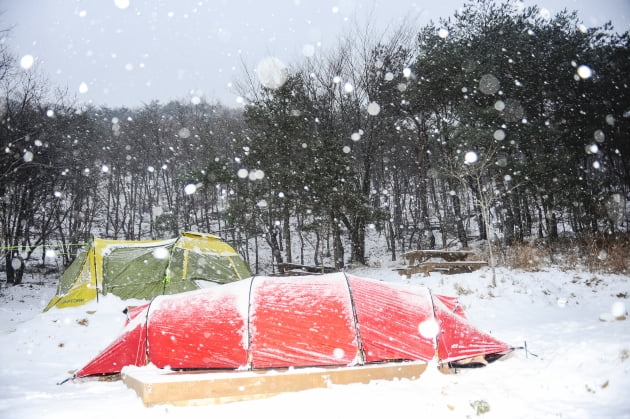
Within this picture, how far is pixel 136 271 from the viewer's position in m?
10.4

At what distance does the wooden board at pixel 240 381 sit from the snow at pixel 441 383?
11cm

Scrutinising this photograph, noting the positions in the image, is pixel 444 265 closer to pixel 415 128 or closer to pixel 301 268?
pixel 301 268

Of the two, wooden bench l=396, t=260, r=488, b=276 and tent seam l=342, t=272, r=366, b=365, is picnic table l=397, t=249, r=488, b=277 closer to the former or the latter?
wooden bench l=396, t=260, r=488, b=276

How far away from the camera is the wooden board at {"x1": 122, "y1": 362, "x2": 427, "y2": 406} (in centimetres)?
457

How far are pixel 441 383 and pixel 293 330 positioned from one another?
2.11 metres

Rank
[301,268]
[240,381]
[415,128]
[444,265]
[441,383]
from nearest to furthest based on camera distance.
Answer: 1. [240,381]
2. [441,383]
3. [444,265]
4. [301,268]
5. [415,128]

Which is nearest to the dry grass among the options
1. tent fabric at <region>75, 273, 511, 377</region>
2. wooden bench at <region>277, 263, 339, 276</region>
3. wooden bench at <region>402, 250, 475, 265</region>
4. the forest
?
the forest

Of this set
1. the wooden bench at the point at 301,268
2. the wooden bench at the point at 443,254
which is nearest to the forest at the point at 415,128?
the wooden bench at the point at 301,268

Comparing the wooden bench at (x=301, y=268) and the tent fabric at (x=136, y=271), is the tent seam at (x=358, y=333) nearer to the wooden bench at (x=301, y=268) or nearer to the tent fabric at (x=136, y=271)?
the tent fabric at (x=136, y=271)

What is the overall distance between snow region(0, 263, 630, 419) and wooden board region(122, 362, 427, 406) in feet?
0.37

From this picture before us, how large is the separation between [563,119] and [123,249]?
17.8 meters

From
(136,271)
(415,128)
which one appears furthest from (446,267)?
(415,128)

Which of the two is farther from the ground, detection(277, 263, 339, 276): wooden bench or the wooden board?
detection(277, 263, 339, 276): wooden bench

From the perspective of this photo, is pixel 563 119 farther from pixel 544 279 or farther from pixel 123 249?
pixel 123 249
